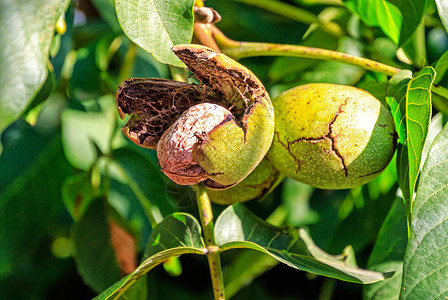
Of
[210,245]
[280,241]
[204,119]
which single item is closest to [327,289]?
[280,241]

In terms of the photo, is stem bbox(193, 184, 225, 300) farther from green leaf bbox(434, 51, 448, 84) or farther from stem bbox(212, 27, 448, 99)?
green leaf bbox(434, 51, 448, 84)

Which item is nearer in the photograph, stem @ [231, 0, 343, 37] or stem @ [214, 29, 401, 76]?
stem @ [214, 29, 401, 76]

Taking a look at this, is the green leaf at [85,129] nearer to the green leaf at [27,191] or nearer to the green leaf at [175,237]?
the green leaf at [27,191]

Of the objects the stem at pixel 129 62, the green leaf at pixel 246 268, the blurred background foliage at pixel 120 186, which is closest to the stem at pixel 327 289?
the blurred background foliage at pixel 120 186

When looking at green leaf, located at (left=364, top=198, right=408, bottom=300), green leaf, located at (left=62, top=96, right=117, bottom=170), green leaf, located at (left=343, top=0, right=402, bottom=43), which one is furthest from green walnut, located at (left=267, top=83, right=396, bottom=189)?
Result: green leaf, located at (left=62, top=96, right=117, bottom=170)

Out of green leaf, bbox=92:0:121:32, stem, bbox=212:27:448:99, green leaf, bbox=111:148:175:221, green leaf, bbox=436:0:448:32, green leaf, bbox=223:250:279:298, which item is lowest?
green leaf, bbox=223:250:279:298

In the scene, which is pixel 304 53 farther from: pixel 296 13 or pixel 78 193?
pixel 78 193
